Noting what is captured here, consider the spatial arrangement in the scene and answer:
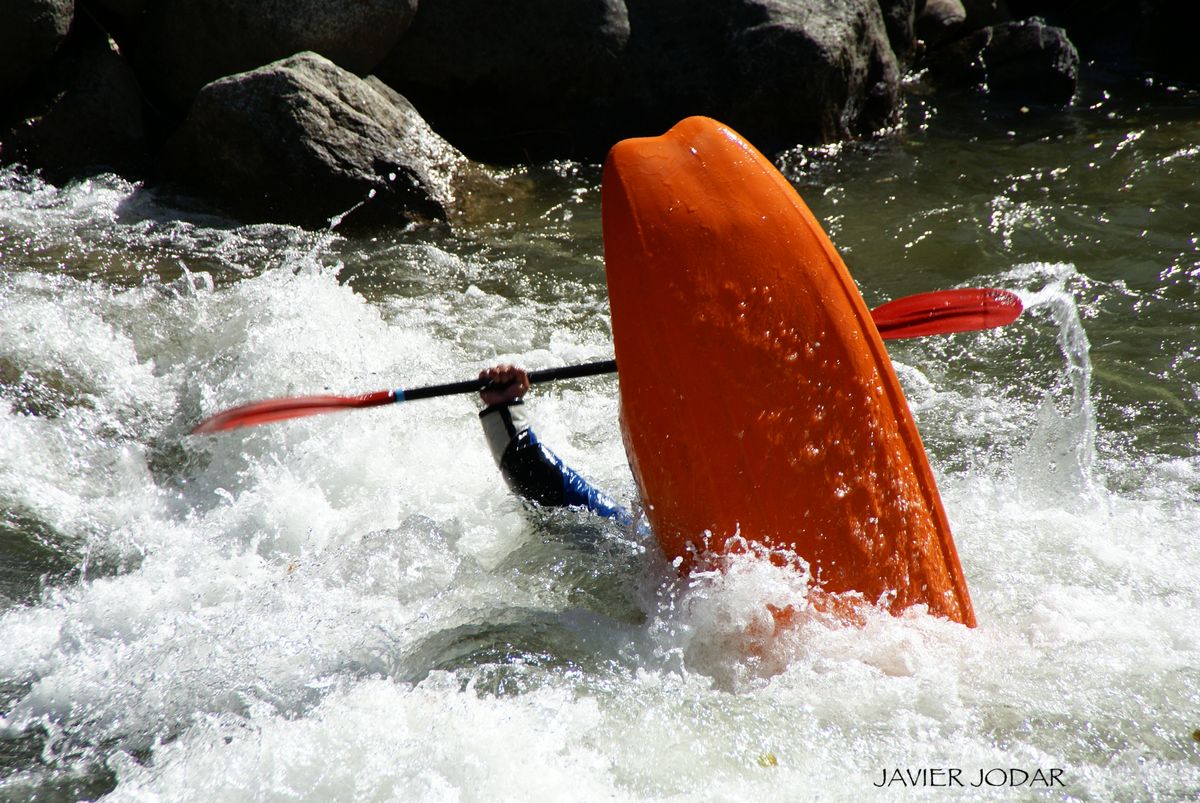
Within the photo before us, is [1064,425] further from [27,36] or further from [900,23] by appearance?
[27,36]

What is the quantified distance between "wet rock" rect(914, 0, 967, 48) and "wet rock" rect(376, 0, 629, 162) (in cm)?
294

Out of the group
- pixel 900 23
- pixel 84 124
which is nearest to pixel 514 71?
pixel 84 124

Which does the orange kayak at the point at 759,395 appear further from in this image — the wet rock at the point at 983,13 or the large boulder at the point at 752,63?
the wet rock at the point at 983,13

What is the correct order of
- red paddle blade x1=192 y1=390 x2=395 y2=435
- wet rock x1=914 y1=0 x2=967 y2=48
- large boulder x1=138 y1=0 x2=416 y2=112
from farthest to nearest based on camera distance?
wet rock x1=914 y1=0 x2=967 y2=48
large boulder x1=138 y1=0 x2=416 y2=112
red paddle blade x1=192 y1=390 x2=395 y2=435

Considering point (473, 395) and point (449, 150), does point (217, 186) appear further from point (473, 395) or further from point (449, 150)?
point (473, 395)

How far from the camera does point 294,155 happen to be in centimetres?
487

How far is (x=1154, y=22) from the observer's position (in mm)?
7902

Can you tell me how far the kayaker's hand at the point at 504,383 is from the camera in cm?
275

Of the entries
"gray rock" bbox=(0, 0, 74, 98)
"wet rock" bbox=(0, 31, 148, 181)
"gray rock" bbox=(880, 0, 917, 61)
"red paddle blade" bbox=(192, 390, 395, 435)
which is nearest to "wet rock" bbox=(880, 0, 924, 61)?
"gray rock" bbox=(880, 0, 917, 61)

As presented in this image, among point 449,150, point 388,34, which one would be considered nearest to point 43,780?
point 449,150

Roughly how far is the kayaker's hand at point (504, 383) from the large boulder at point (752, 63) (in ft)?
12.2

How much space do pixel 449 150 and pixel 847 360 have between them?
12.3ft

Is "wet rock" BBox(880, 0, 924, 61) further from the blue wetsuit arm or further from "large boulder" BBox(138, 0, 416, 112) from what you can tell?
the blue wetsuit arm

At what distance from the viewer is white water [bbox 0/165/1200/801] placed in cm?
198
